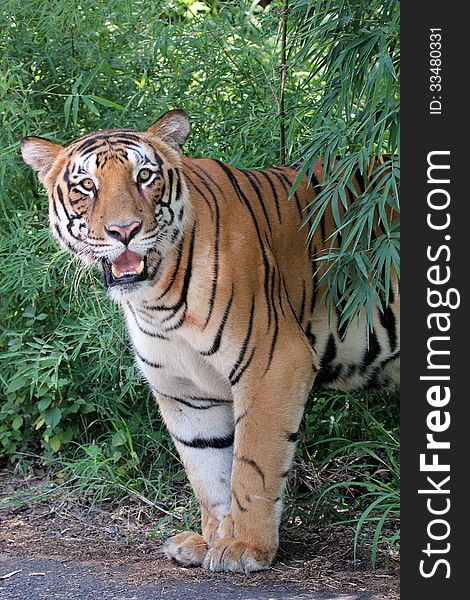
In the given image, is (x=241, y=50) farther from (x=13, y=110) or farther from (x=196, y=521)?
(x=196, y=521)

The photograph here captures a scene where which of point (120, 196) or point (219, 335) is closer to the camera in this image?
point (120, 196)

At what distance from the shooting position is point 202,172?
4.17 meters

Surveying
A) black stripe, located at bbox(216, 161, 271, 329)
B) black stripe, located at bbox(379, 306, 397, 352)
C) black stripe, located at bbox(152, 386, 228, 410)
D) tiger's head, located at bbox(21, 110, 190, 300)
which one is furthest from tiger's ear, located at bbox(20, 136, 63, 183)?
black stripe, located at bbox(379, 306, 397, 352)

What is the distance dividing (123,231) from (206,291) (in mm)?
436

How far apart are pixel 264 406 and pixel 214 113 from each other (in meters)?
1.74

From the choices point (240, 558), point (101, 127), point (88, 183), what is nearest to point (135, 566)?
point (240, 558)

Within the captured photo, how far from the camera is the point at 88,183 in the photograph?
3746 mm

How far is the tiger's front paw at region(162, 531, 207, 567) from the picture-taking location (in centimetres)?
406

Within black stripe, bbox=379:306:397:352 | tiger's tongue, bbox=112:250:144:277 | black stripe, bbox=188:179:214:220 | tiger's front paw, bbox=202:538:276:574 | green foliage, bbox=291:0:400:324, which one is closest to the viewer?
green foliage, bbox=291:0:400:324

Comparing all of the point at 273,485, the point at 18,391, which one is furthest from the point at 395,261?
the point at 18,391

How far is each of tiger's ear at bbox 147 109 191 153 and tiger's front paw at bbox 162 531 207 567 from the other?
1.48 m

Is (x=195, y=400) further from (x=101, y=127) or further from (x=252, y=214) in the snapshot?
(x=101, y=127)

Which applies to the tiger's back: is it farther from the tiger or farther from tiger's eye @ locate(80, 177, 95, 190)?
tiger's eye @ locate(80, 177, 95, 190)

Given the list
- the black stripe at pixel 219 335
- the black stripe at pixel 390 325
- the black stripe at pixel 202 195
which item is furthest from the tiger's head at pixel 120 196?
the black stripe at pixel 390 325
